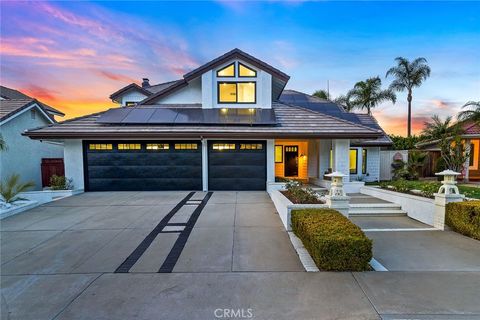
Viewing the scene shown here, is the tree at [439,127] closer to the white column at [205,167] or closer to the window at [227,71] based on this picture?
the window at [227,71]

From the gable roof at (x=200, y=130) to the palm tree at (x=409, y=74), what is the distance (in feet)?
63.8

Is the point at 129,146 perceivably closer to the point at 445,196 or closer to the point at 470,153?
the point at 445,196

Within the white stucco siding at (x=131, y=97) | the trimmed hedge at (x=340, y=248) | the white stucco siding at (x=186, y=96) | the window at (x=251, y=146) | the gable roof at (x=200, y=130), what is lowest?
the trimmed hedge at (x=340, y=248)

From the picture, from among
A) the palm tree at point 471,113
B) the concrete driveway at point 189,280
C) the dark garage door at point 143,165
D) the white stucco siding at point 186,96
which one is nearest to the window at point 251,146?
the dark garage door at point 143,165

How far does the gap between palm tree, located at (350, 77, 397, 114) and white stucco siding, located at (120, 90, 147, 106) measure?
23.3m

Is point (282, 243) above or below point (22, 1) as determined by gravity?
below

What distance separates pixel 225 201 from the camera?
8547 millimetres

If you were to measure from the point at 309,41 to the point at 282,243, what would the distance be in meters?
13.1

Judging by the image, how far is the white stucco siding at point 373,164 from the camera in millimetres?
13844

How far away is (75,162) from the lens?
412 inches

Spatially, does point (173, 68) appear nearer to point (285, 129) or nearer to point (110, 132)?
point (110, 132)

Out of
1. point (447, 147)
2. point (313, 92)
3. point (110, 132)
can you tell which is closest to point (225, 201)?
point (110, 132)

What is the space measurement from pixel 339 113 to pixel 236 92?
760cm

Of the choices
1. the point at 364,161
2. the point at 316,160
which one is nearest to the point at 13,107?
the point at 316,160
